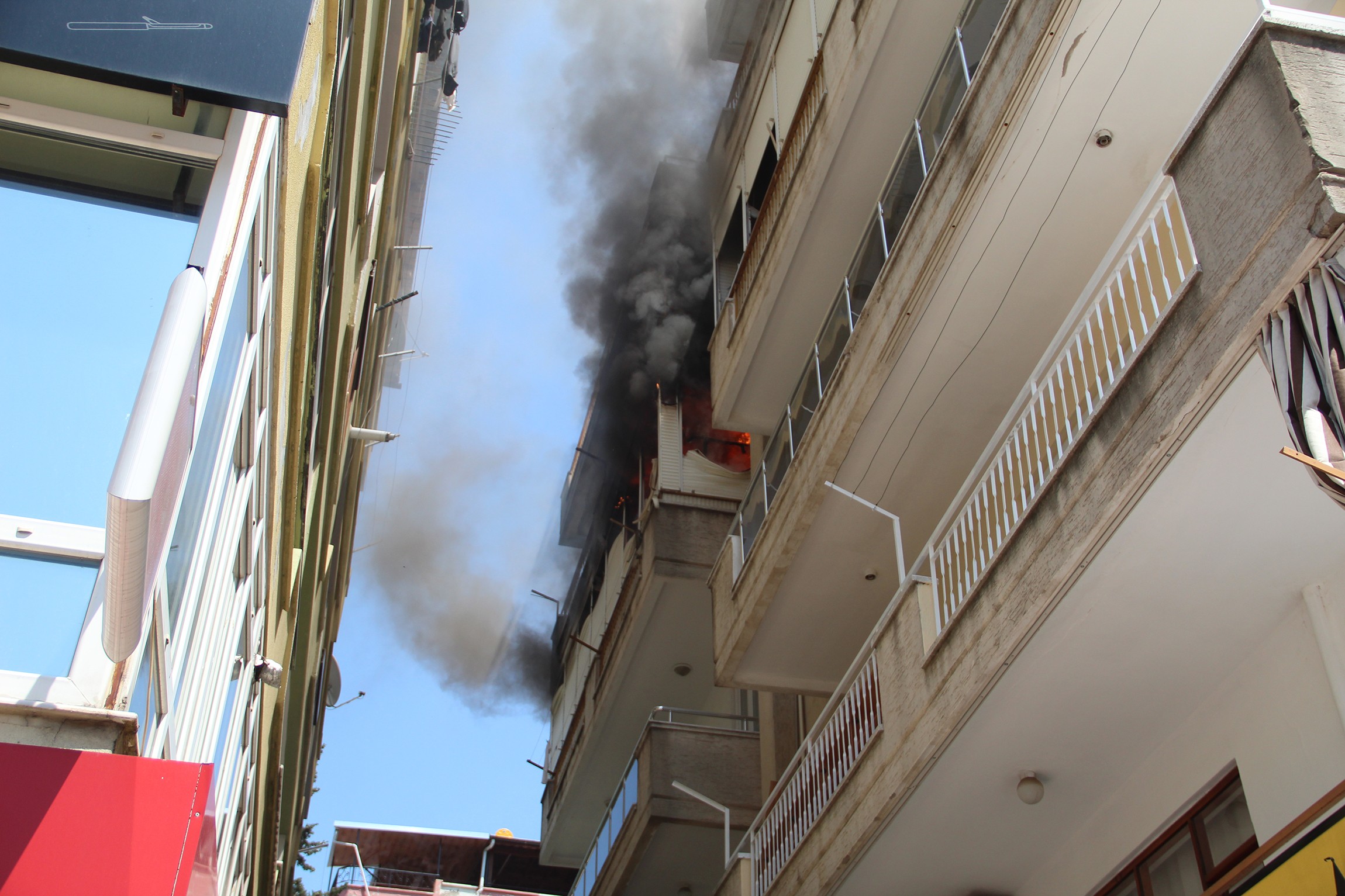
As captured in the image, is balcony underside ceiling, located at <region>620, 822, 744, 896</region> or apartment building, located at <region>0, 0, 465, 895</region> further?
balcony underside ceiling, located at <region>620, 822, 744, 896</region>

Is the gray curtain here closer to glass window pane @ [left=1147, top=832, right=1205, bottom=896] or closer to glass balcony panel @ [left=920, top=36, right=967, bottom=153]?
glass window pane @ [left=1147, top=832, right=1205, bottom=896]

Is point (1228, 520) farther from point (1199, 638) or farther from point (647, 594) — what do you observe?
point (647, 594)

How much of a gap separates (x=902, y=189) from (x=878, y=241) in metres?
0.47

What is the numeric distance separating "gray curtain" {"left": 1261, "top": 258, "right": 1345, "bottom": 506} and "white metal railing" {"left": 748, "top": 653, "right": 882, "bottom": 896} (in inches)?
169

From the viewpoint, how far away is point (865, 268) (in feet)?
33.4

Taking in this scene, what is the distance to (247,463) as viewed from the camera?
4758 mm

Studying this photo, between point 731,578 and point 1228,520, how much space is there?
696 centimetres

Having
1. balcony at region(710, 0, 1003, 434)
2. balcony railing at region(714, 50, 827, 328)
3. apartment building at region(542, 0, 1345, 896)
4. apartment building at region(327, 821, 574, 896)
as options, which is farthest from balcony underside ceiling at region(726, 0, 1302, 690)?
apartment building at region(327, 821, 574, 896)

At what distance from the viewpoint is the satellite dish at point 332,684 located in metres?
19.6

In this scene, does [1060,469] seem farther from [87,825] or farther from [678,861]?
[678,861]

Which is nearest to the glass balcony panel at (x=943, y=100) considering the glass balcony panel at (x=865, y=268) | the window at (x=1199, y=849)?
the glass balcony panel at (x=865, y=268)

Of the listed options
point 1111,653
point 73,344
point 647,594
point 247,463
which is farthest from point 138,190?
point 647,594

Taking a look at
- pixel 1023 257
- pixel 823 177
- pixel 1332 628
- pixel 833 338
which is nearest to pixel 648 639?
pixel 833 338

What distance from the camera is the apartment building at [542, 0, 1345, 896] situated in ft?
15.4
